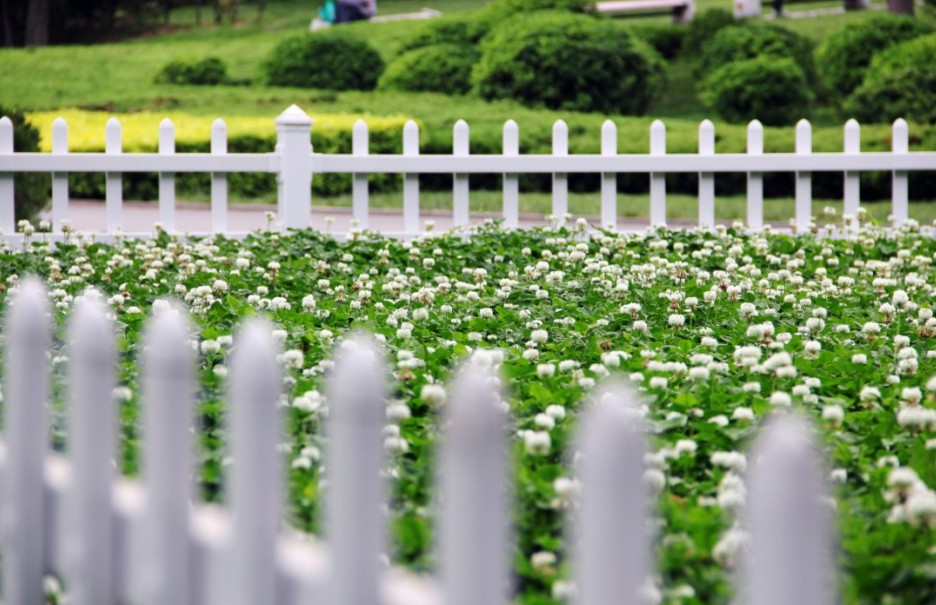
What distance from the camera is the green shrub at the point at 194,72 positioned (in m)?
25.5

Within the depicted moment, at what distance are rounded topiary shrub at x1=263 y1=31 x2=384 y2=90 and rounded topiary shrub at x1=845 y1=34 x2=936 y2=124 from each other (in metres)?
9.42

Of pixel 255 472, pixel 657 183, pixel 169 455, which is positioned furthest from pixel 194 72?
pixel 255 472

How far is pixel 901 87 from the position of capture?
60.7 feet

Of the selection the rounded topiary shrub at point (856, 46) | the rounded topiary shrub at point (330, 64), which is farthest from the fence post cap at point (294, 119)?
the rounded topiary shrub at point (330, 64)

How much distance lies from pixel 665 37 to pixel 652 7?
5217 millimetres

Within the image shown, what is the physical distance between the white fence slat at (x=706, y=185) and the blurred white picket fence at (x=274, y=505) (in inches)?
248

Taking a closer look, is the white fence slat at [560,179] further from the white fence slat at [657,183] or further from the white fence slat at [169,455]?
the white fence slat at [169,455]

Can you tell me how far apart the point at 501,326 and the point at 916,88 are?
15.4m

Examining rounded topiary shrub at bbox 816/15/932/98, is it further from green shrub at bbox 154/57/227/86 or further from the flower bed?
the flower bed

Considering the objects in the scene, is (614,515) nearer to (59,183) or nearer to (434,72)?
(59,183)

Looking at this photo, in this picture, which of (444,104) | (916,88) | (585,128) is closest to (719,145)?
Result: (585,128)

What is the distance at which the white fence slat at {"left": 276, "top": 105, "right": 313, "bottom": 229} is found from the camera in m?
8.07

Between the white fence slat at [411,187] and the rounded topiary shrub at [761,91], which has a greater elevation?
the rounded topiary shrub at [761,91]

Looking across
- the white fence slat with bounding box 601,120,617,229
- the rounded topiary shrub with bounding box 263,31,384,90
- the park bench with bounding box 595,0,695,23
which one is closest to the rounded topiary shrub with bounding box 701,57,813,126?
the rounded topiary shrub with bounding box 263,31,384,90
